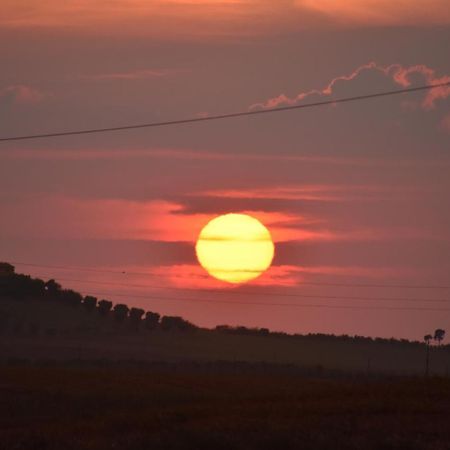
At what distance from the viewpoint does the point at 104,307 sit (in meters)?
168

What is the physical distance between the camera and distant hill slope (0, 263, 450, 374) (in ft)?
463

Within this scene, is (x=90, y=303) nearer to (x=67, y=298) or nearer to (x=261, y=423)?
(x=67, y=298)

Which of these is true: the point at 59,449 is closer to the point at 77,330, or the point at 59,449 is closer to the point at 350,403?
the point at 350,403

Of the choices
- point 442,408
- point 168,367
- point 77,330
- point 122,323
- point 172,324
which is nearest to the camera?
point 442,408

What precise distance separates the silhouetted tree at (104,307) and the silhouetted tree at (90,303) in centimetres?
82

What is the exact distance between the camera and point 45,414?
53000 mm

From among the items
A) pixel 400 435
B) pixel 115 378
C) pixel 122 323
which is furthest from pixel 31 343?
pixel 400 435

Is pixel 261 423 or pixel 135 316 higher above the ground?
pixel 135 316

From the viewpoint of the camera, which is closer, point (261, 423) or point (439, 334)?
point (261, 423)

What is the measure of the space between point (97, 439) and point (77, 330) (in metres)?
120

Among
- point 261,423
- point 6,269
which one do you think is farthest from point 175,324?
point 261,423

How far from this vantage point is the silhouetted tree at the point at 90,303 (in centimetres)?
16662

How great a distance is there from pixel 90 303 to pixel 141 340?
52.0ft

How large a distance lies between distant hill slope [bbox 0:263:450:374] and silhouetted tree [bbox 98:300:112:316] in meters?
0.14
